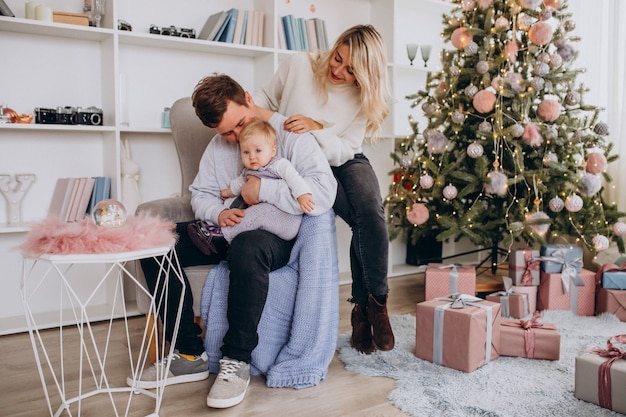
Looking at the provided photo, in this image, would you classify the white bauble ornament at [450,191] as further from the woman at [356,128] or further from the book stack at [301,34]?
the book stack at [301,34]

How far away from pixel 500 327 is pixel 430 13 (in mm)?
2670

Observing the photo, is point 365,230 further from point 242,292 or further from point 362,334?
point 242,292

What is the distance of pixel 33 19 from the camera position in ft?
8.47

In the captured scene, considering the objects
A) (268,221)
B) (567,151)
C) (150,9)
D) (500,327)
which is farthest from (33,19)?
(567,151)

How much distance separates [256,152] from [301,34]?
1607mm

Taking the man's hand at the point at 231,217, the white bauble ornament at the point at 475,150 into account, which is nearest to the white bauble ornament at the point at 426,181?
the white bauble ornament at the point at 475,150

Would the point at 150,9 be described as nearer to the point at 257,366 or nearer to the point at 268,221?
the point at 268,221

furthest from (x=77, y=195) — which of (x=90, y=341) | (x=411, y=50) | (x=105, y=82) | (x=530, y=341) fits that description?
(x=411, y=50)

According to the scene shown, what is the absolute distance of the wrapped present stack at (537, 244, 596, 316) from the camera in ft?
9.12

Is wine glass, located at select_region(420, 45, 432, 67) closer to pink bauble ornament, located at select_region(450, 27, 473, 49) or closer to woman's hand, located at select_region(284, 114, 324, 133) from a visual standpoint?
pink bauble ornament, located at select_region(450, 27, 473, 49)

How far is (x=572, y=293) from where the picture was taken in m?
2.79

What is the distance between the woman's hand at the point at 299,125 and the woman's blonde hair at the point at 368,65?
254mm

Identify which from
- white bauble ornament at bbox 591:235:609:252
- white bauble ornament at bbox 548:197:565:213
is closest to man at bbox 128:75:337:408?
white bauble ornament at bbox 548:197:565:213

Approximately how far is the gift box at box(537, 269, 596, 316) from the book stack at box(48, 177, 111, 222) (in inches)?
84.4
